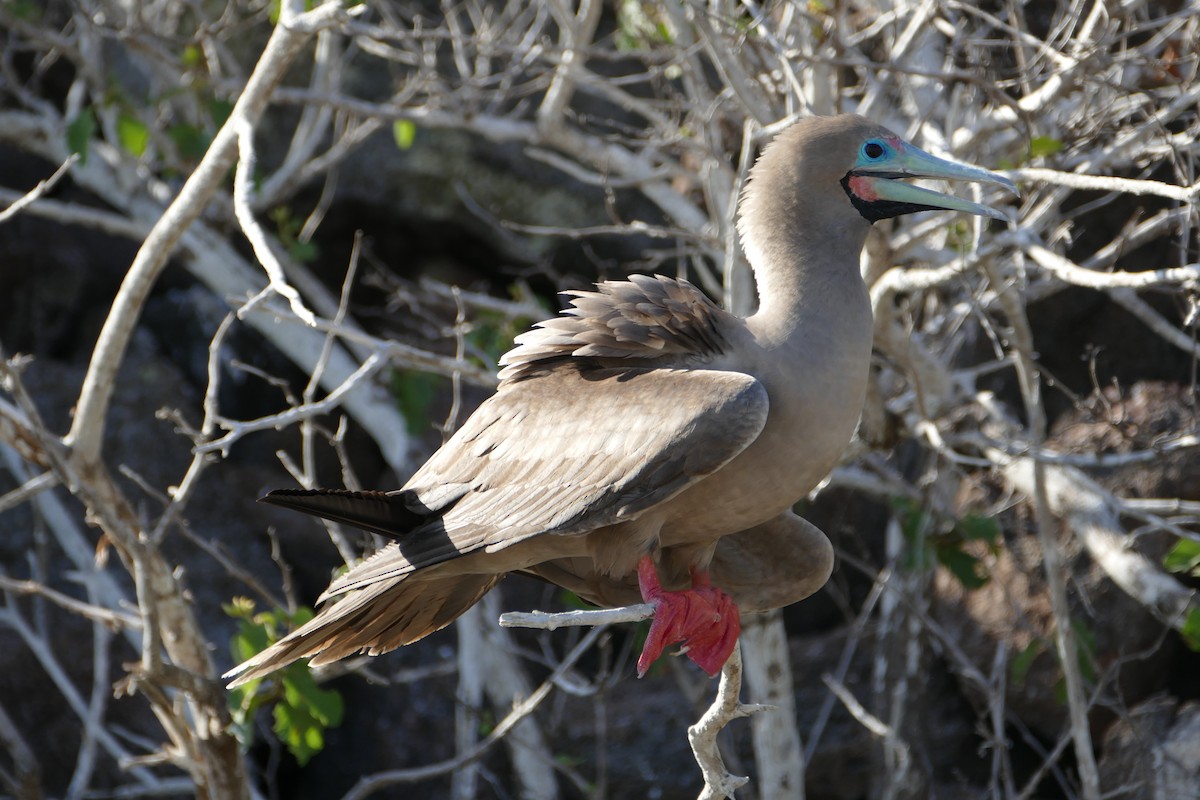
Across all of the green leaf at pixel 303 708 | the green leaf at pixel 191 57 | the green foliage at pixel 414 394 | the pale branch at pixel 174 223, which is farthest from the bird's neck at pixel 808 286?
the green leaf at pixel 191 57

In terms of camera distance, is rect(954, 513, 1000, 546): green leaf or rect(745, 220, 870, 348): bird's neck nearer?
rect(745, 220, 870, 348): bird's neck

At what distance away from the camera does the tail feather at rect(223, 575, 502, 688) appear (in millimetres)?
3447

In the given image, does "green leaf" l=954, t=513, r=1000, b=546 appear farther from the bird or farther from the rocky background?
the bird

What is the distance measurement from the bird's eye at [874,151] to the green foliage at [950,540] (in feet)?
5.74

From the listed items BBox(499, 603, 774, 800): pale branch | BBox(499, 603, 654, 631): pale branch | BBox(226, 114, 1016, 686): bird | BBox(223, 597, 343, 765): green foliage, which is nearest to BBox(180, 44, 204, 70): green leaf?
BBox(223, 597, 343, 765): green foliage

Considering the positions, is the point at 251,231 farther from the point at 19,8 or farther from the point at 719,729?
the point at 19,8

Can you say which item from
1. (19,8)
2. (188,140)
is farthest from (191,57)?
(19,8)

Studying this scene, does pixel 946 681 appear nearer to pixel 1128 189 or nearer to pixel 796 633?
pixel 796 633

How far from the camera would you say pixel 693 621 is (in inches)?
135

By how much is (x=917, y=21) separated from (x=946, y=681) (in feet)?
11.6

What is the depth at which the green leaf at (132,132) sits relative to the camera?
5.61 metres

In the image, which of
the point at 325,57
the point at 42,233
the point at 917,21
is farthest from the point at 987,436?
the point at 42,233

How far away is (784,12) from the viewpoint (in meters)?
5.61

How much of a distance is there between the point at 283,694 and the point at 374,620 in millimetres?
978
